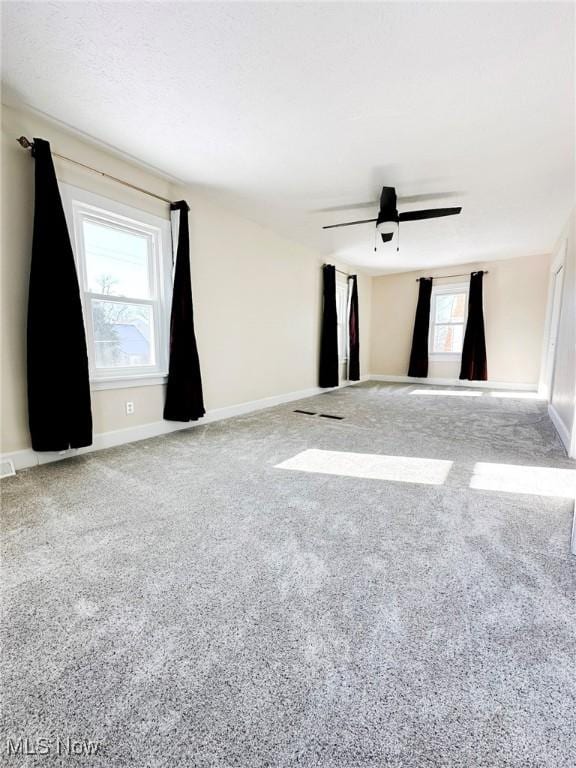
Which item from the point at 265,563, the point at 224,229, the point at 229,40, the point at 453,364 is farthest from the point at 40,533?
the point at 453,364

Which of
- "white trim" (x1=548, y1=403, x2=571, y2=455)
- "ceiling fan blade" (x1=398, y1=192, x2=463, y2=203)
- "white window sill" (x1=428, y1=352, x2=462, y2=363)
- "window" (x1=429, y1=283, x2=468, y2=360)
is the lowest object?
"white trim" (x1=548, y1=403, x2=571, y2=455)

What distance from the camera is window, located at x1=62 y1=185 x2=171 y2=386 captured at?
8.96 feet

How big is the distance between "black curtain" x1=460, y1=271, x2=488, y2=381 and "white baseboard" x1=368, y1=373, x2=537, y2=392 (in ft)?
0.62

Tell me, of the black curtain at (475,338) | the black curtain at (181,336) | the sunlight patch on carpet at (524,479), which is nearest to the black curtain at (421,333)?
the black curtain at (475,338)

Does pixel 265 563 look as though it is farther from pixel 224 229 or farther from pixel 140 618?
pixel 224 229

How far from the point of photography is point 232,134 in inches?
98.7

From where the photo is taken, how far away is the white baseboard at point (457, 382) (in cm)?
631

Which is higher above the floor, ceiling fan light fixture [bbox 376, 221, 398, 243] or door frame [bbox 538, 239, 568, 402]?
ceiling fan light fixture [bbox 376, 221, 398, 243]

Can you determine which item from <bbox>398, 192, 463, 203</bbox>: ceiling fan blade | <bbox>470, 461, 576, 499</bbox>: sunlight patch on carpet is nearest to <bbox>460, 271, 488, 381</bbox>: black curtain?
<bbox>398, 192, 463, 203</bbox>: ceiling fan blade

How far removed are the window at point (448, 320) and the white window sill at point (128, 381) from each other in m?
5.85

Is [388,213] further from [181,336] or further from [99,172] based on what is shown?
[99,172]

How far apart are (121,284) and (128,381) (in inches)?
35.2

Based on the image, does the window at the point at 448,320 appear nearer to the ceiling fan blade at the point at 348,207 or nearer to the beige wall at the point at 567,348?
the beige wall at the point at 567,348

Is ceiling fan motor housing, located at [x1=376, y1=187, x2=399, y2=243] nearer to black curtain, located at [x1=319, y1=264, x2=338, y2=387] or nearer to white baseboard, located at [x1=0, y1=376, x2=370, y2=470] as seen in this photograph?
black curtain, located at [x1=319, y1=264, x2=338, y2=387]
